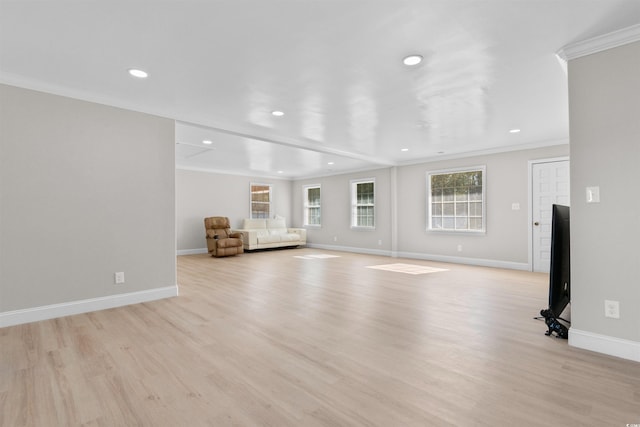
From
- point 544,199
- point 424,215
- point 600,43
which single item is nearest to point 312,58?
point 600,43

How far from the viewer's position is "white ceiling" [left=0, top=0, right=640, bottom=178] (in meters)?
2.12

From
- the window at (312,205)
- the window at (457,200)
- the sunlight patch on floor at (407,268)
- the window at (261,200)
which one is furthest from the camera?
the window at (312,205)

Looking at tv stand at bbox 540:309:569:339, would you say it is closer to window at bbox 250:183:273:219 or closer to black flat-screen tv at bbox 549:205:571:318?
black flat-screen tv at bbox 549:205:571:318

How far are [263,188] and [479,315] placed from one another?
8208 mm

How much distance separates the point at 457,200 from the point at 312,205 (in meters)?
4.84

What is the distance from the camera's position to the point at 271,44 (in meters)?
2.52

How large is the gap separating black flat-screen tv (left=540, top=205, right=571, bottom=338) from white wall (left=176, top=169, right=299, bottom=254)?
808 cm

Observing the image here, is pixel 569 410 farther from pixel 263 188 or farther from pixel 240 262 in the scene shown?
pixel 263 188

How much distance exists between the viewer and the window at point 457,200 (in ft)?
22.1

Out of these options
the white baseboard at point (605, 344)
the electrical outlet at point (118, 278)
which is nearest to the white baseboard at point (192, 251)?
the electrical outlet at point (118, 278)

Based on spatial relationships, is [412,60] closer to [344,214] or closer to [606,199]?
[606,199]

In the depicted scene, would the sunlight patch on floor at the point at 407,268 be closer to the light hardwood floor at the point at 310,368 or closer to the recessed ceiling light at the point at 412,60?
the light hardwood floor at the point at 310,368

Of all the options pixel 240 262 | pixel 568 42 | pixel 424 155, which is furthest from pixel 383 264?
pixel 568 42

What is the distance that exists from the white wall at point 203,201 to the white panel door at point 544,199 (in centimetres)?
740
